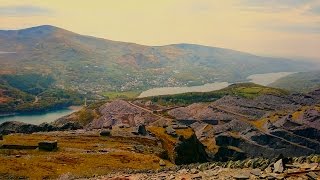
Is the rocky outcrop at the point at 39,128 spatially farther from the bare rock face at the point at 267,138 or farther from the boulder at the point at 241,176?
the boulder at the point at 241,176

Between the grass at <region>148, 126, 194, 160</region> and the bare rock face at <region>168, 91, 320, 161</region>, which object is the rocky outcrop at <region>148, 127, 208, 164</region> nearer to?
the grass at <region>148, 126, 194, 160</region>

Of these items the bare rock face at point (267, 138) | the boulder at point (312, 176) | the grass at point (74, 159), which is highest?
the boulder at point (312, 176)

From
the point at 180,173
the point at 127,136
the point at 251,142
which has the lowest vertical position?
the point at 251,142

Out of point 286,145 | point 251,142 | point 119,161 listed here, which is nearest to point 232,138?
point 251,142

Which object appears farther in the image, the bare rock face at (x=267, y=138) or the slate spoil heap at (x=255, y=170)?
the bare rock face at (x=267, y=138)

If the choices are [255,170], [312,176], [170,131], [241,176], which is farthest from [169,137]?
[312,176]

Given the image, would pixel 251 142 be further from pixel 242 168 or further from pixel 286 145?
pixel 242 168

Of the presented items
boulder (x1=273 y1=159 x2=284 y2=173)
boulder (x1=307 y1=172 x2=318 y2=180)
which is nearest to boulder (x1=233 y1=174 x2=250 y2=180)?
boulder (x1=273 y1=159 x2=284 y2=173)

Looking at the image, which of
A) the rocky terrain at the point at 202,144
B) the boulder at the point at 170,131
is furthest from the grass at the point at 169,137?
the boulder at the point at 170,131

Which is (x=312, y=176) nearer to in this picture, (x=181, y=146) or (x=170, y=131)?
(x=181, y=146)
